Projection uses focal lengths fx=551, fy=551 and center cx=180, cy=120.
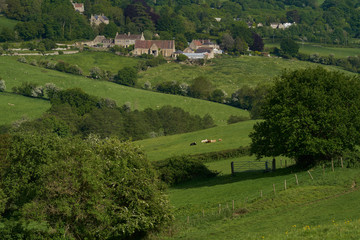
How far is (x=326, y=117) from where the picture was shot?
53062 millimetres

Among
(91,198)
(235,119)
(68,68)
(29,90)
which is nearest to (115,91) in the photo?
(29,90)

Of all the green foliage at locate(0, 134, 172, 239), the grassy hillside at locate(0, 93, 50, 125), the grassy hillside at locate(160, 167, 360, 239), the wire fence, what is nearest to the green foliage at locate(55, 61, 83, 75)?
the grassy hillside at locate(0, 93, 50, 125)

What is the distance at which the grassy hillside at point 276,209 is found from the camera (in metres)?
33.1

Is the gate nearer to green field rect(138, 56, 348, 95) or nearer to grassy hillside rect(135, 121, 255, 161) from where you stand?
grassy hillside rect(135, 121, 255, 161)

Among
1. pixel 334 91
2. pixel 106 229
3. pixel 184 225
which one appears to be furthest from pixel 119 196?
pixel 334 91

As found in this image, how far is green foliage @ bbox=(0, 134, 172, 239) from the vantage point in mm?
37281

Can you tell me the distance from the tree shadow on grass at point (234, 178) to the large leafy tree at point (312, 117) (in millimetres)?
1772

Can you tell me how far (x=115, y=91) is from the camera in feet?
488

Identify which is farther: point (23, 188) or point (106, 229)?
point (23, 188)

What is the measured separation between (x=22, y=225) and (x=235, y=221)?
48.3 ft

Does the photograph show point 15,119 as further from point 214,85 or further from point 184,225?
point 184,225

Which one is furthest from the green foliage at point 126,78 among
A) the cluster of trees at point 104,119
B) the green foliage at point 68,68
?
the cluster of trees at point 104,119

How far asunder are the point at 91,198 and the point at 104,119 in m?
85.3

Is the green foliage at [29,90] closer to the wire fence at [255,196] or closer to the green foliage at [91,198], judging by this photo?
the green foliage at [91,198]
